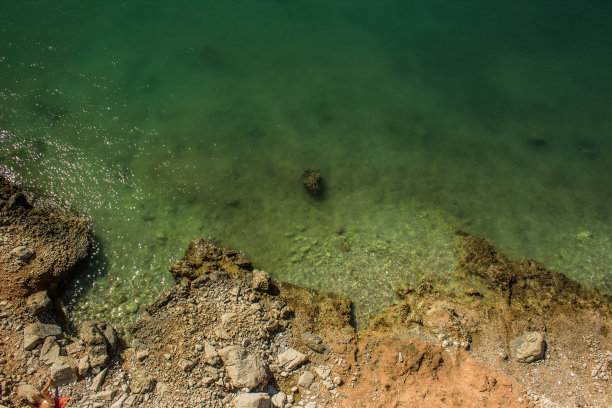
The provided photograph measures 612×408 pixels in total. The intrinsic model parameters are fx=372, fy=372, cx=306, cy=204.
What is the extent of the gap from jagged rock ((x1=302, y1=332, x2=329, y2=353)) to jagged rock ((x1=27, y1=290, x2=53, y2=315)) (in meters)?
5.59

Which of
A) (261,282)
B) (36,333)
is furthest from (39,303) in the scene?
(261,282)

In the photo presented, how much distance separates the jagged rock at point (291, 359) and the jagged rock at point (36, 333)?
185 inches

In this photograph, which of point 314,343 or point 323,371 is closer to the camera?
point 323,371

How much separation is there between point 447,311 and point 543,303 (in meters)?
2.57

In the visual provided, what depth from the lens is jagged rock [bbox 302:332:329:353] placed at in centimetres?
813

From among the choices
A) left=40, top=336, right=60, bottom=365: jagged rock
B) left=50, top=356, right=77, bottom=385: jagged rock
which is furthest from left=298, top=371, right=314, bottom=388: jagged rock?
left=40, top=336, right=60, bottom=365: jagged rock

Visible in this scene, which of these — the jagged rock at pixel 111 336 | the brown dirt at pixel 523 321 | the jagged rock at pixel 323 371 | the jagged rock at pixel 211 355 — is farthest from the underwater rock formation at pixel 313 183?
the jagged rock at pixel 111 336

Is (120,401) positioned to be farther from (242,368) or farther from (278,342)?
(278,342)

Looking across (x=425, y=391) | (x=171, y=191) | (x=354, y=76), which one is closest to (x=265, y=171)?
(x=171, y=191)

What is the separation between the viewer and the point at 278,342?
26.9ft

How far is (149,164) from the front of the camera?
11477 mm

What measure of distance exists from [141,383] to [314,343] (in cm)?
355

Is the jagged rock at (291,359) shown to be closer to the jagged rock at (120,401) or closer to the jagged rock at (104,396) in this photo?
the jagged rock at (120,401)

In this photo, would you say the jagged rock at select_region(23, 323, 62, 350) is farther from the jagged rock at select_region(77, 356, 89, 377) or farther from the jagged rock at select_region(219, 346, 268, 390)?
the jagged rock at select_region(219, 346, 268, 390)
